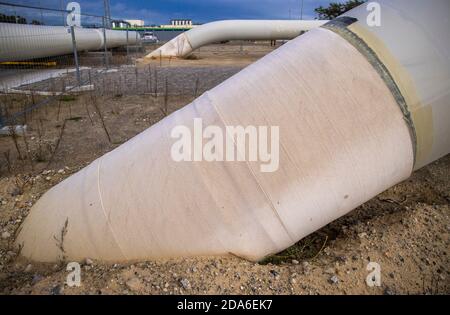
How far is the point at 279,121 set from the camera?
1937 millimetres

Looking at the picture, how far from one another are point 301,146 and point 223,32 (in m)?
17.6

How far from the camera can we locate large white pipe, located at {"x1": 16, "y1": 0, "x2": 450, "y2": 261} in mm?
1929

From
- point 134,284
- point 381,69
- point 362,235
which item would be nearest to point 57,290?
point 134,284

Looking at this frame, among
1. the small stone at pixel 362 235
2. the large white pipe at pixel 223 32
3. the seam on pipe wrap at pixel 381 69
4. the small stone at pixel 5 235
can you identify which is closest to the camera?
the seam on pipe wrap at pixel 381 69

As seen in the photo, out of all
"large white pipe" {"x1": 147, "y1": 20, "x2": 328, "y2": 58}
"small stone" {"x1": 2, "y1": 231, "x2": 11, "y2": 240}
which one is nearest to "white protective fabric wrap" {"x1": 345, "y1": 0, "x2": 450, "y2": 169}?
"small stone" {"x1": 2, "y1": 231, "x2": 11, "y2": 240}

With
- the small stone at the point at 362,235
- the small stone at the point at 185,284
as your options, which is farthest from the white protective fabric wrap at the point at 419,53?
the small stone at the point at 185,284

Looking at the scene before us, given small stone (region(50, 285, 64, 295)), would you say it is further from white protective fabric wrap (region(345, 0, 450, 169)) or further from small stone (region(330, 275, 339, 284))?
white protective fabric wrap (region(345, 0, 450, 169))

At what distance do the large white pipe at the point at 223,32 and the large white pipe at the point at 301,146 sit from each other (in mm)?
16820

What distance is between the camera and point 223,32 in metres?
18.3

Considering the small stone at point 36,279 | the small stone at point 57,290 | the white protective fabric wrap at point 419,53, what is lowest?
the small stone at point 36,279

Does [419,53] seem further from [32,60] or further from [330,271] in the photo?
[32,60]

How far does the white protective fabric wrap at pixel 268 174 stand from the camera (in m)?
1.93

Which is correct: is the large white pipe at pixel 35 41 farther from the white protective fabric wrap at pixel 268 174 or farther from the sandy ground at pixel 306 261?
the white protective fabric wrap at pixel 268 174
